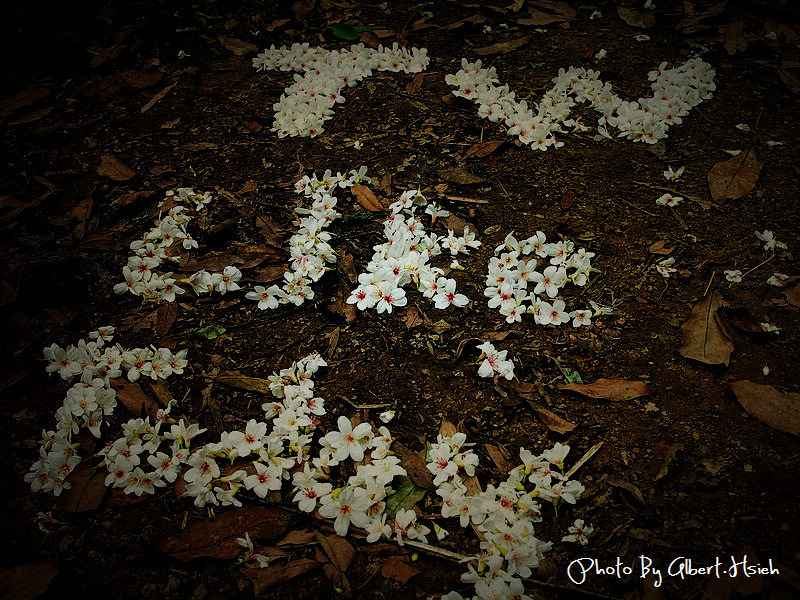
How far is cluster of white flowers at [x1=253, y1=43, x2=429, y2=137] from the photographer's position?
2842 mm

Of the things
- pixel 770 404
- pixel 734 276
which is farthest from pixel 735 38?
pixel 770 404

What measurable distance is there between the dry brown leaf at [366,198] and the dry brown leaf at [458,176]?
358 mm

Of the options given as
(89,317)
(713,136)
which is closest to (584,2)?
(713,136)

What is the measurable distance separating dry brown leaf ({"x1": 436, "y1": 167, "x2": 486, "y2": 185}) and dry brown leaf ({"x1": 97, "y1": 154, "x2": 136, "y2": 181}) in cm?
162

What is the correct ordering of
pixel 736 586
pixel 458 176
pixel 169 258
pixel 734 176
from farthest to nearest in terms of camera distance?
pixel 458 176, pixel 734 176, pixel 169 258, pixel 736 586

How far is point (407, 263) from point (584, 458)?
1.03m

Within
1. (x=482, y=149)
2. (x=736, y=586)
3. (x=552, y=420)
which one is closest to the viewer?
(x=736, y=586)

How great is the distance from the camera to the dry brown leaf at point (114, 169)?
2.65 m

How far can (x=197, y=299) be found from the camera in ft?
7.23

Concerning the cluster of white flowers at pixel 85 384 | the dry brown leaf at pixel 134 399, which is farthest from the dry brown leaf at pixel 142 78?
the dry brown leaf at pixel 134 399

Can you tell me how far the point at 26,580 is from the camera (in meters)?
1.49

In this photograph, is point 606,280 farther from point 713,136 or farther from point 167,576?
point 167,576

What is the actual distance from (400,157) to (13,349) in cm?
192

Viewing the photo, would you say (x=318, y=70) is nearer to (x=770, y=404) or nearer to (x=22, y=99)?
(x=22, y=99)
